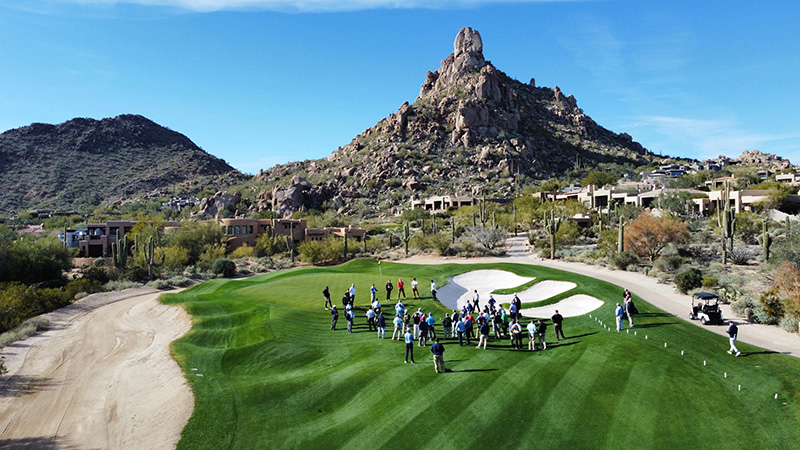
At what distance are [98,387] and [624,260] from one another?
38.4 m

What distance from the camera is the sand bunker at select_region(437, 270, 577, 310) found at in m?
31.8

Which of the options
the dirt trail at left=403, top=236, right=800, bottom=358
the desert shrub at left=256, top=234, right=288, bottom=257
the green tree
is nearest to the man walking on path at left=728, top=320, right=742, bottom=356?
the dirt trail at left=403, top=236, right=800, bottom=358

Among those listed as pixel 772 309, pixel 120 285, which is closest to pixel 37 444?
pixel 772 309

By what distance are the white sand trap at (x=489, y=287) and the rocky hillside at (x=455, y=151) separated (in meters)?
68.3

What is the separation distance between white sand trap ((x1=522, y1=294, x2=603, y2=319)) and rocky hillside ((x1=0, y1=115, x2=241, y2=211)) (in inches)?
5061

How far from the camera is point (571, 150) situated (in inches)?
5502

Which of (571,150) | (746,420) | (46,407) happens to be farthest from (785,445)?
(571,150)

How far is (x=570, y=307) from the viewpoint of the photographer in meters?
28.2

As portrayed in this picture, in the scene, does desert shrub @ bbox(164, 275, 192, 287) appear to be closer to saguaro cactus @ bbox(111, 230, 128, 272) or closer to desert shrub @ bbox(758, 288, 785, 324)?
saguaro cactus @ bbox(111, 230, 128, 272)

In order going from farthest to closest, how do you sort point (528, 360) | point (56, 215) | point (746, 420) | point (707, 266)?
point (56, 215) < point (707, 266) < point (528, 360) < point (746, 420)

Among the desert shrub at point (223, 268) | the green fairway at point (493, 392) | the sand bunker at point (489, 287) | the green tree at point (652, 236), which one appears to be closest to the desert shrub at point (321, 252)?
the desert shrub at point (223, 268)

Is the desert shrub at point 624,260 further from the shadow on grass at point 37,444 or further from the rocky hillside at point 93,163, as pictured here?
the rocky hillside at point 93,163

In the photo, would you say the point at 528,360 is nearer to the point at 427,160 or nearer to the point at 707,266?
the point at 707,266

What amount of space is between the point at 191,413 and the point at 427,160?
11354 centimetres
